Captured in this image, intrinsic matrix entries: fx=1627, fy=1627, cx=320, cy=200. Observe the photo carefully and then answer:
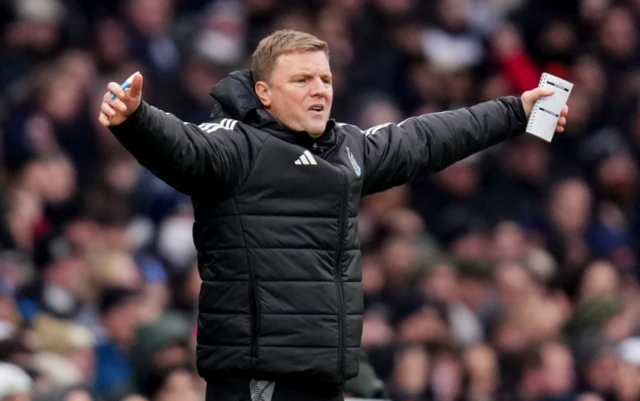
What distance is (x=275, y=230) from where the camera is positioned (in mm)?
5082

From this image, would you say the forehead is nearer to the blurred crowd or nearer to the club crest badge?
the club crest badge

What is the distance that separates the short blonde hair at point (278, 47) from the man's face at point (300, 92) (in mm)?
17

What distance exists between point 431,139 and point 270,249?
866mm

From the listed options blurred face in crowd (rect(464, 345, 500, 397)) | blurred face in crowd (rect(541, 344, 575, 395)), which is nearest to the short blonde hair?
blurred face in crowd (rect(464, 345, 500, 397))

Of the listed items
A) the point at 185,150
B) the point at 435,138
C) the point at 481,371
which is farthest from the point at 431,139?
the point at 481,371

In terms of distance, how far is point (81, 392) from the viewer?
23.9 feet

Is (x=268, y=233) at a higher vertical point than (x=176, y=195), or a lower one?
higher

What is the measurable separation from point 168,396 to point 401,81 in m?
6.23

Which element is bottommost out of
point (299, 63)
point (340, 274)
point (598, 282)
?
point (598, 282)

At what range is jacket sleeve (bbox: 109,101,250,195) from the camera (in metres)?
4.78

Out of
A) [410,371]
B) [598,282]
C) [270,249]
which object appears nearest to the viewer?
[270,249]

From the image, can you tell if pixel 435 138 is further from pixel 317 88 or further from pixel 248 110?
pixel 248 110

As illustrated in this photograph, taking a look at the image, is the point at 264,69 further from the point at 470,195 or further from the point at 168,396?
the point at 470,195

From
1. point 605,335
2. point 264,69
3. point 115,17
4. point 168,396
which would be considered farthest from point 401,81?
point 264,69
